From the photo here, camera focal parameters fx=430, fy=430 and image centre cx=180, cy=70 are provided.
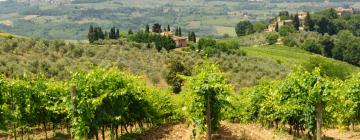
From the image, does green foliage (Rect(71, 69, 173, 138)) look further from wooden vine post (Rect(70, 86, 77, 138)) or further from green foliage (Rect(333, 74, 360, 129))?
green foliage (Rect(333, 74, 360, 129))

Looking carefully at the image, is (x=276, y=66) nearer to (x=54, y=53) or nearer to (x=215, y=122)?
(x=54, y=53)

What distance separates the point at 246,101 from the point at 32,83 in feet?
53.7

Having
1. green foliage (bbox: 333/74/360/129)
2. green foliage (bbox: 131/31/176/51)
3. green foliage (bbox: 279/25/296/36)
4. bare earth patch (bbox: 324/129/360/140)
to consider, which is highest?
green foliage (bbox: 333/74/360/129)

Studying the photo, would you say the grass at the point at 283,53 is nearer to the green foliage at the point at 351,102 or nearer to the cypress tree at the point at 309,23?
the cypress tree at the point at 309,23

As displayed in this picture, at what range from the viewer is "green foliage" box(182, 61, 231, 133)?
20.1m

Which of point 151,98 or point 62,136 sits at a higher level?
point 151,98

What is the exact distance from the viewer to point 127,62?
70625mm

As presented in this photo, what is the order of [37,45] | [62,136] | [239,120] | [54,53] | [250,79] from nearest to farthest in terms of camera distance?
[62,136] → [239,120] → [54,53] → [37,45] → [250,79]

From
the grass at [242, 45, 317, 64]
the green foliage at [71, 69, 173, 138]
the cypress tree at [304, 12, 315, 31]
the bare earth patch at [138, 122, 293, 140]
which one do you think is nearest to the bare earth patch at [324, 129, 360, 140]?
the bare earth patch at [138, 122, 293, 140]

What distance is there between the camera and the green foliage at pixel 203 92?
66.1 ft

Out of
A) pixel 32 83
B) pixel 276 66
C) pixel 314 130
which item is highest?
pixel 32 83

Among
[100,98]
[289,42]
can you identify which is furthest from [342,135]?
[289,42]

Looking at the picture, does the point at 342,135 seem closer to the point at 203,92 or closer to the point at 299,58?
the point at 203,92

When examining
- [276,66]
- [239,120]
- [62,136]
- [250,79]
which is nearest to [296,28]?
[276,66]
